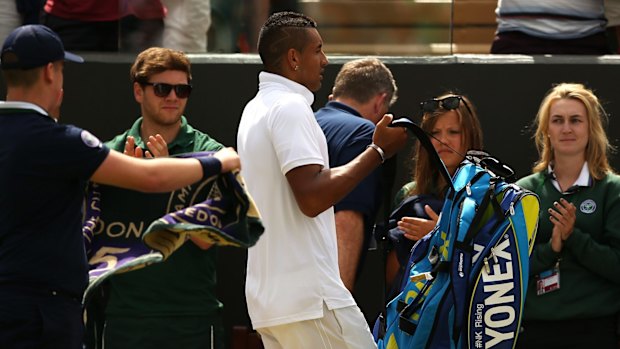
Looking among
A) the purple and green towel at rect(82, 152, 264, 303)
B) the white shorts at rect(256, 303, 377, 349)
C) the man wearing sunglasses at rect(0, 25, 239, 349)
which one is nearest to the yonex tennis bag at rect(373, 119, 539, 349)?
the white shorts at rect(256, 303, 377, 349)

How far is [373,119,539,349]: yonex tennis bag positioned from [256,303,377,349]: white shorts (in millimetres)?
430

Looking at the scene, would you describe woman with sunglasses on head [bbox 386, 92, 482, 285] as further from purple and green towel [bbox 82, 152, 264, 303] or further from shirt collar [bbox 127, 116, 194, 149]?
purple and green towel [bbox 82, 152, 264, 303]

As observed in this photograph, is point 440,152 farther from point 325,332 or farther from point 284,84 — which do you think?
point 325,332

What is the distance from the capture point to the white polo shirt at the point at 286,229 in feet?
16.7

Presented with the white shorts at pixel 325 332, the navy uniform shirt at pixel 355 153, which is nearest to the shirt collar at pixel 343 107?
the navy uniform shirt at pixel 355 153

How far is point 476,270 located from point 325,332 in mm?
717

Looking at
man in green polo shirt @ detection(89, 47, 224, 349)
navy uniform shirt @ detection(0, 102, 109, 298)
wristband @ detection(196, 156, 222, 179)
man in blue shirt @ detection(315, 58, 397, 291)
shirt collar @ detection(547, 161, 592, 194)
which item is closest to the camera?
navy uniform shirt @ detection(0, 102, 109, 298)

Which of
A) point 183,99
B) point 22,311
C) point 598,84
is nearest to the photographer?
point 22,311

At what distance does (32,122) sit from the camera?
4.43 meters

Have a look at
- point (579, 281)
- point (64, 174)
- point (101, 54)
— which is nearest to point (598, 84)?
point (579, 281)

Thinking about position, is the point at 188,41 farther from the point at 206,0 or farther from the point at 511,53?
the point at 511,53

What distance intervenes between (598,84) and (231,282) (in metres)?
→ 2.44

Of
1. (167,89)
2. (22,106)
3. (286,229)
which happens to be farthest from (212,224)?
(167,89)

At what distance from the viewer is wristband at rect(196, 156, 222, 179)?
452 centimetres
